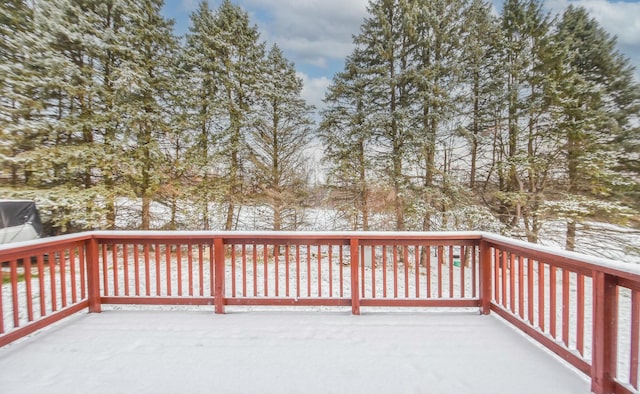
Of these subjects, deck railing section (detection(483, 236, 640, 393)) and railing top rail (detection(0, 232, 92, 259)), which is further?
railing top rail (detection(0, 232, 92, 259))

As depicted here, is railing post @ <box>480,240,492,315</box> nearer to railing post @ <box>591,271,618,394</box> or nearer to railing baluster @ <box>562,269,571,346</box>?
railing baluster @ <box>562,269,571,346</box>

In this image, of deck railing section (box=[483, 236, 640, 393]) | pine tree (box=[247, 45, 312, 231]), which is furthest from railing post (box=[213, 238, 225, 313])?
pine tree (box=[247, 45, 312, 231])

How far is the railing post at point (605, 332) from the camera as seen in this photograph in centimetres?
158

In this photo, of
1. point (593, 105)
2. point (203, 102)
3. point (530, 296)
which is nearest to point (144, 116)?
point (203, 102)

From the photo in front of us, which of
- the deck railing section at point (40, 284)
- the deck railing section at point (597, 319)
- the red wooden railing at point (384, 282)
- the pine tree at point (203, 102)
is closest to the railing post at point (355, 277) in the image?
the red wooden railing at point (384, 282)

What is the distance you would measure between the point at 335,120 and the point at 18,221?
742 centimetres

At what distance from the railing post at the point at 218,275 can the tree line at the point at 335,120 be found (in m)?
5.11

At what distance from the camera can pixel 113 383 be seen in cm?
176

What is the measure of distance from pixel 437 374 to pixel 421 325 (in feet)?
2.46

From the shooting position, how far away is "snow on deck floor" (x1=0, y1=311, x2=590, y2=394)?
5.74ft

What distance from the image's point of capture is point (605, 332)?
160 cm

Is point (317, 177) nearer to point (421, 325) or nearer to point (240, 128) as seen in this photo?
point (240, 128)

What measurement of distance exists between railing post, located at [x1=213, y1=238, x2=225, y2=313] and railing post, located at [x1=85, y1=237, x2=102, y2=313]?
1.35 m

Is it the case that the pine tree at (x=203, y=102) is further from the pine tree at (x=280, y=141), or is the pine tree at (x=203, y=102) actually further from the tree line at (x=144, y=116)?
the pine tree at (x=280, y=141)
